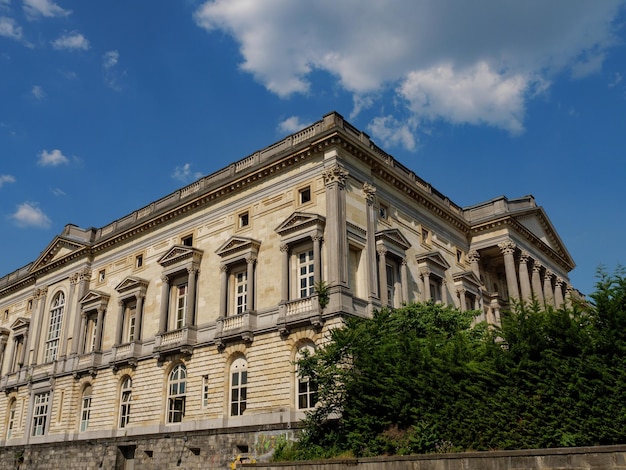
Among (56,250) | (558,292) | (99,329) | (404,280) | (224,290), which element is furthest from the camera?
(558,292)

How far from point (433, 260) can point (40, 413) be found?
92.5 ft

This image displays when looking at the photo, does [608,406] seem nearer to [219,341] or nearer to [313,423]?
[313,423]

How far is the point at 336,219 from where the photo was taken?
1108 inches

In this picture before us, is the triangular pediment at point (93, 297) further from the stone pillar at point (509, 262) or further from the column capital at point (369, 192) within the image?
the stone pillar at point (509, 262)

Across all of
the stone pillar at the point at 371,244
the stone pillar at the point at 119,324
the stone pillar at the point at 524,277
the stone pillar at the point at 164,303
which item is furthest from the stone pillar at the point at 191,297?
the stone pillar at the point at 524,277

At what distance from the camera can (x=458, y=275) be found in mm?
36719

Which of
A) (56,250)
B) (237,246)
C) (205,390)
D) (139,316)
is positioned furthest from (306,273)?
(56,250)

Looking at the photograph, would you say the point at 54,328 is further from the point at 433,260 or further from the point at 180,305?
the point at 433,260

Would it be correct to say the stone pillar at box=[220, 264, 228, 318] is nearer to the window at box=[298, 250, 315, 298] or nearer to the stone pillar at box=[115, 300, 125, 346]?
the window at box=[298, 250, 315, 298]

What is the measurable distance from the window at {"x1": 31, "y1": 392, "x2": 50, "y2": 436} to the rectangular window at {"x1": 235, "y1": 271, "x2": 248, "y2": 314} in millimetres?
18008

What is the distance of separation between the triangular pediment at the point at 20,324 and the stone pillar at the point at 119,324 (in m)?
13.9

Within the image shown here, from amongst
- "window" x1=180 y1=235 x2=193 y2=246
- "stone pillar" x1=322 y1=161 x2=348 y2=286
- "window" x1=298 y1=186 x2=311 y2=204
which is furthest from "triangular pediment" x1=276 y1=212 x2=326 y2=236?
"window" x1=180 y1=235 x2=193 y2=246

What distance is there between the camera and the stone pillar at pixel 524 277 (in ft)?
130

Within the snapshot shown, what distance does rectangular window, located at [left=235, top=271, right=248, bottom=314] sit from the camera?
1220 inches
